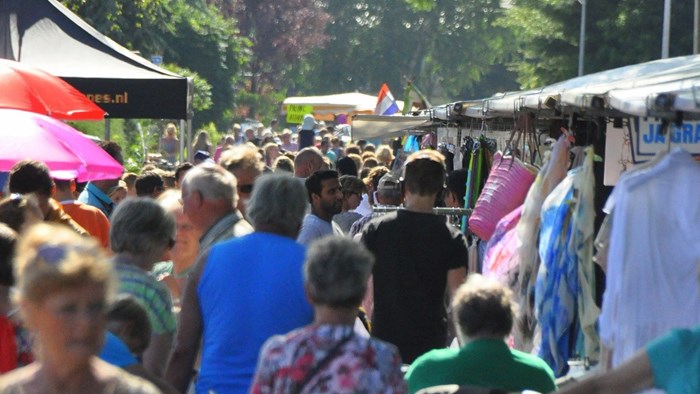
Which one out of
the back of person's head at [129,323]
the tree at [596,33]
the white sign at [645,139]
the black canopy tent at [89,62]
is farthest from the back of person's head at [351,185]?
the tree at [596,33]

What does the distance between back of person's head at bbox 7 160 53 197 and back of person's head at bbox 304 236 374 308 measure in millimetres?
3342

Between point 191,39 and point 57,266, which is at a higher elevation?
point 191,39

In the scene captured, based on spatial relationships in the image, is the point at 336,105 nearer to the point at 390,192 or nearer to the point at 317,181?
the point at 390,192

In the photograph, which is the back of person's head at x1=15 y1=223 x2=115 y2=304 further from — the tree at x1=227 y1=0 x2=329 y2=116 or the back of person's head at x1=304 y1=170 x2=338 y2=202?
the tree at x1=227 y1=0 x2=329 y2=116

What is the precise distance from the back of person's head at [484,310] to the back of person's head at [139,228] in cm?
130

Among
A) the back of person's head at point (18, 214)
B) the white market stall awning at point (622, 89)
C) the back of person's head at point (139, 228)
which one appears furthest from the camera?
the back of person's head at point (18, 214)

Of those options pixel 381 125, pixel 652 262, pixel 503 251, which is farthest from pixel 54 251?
pixel 381 125

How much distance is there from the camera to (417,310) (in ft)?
21.3

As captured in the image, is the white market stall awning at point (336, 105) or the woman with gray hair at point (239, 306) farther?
the white market stall awning at point (336, 105)

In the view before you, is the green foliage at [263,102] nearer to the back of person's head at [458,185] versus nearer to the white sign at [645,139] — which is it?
the back of person's head at [458,185]

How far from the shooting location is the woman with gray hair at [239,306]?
5027 millimetres

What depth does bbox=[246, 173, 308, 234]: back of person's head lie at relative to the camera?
17.4 feet

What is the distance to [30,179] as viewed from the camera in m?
7.23

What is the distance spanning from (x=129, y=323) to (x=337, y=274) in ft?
2.89
